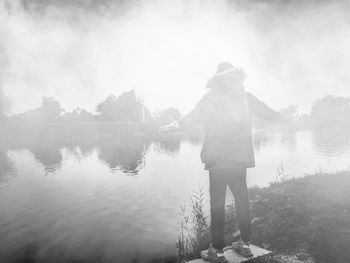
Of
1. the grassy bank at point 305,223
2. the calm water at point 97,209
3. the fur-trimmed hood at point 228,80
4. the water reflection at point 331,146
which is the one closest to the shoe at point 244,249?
the grassy bank at point 305,223

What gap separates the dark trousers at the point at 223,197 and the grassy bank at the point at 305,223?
0.92m

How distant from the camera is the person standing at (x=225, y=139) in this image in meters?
4.69

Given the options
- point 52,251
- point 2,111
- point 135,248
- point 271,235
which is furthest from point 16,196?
point 2,111

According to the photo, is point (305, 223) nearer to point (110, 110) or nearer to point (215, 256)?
point (215, 256)

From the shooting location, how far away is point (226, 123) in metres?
4.69

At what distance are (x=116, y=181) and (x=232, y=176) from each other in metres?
17.1

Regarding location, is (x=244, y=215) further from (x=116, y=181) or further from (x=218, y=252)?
(x=116, y=181)

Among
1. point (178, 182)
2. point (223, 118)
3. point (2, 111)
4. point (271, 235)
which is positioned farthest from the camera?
point (2, 111)

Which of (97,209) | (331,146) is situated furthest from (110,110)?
(97,209)

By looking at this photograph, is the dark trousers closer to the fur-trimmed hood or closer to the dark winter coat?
the dark winter coat

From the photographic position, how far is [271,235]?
6.88m

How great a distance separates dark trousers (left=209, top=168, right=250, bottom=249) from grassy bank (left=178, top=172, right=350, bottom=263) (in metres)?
0.92

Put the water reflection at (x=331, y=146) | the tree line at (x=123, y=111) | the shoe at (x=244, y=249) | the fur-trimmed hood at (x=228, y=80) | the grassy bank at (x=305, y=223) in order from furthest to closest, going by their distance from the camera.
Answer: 1. the tree line at (x=123, y=111)
2. the water reflection at (x=331, y=146)
3. the grassy bank at (x=305, y=223)
4. the shoe at (x=244, y=249)
5. the fur-trimmed hood at (x=228, y=80)

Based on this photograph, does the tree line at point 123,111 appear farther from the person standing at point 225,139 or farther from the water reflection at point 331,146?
the person standing at point 225,139
